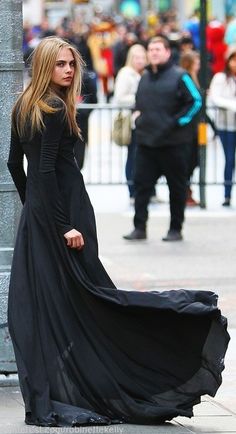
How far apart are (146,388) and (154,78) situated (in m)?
7.03

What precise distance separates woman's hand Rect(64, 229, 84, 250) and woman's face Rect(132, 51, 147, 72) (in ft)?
32.8

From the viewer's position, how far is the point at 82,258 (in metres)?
6.64

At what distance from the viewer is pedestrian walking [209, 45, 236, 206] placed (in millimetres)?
15930

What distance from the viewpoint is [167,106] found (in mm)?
13211

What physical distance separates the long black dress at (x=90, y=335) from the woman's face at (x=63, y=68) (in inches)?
5.6

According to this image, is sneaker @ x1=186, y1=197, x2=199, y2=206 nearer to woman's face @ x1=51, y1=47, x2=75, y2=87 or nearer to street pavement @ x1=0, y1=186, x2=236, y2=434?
street pavement @ x1=0, y1=186, x2=236, y2=434

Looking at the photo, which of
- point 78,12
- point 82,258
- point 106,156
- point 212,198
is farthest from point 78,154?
point 78,12

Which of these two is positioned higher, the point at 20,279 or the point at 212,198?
the point at 20,279

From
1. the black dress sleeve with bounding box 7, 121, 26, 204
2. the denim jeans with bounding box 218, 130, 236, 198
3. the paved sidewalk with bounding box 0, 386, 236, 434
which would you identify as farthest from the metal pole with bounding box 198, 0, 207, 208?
the black dress sleeve with bounding box 7, 121, 26, 204

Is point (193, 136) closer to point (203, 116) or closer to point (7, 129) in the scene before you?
point (203, 116)

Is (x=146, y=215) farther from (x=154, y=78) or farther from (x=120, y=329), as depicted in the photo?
(x=120, y=329)

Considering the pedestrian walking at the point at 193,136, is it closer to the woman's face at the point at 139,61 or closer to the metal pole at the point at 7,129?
the woman's face at the point at 139,61

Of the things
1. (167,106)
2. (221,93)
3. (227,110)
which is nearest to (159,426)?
(167,106)

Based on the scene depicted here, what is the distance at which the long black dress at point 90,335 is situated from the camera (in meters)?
6.52
